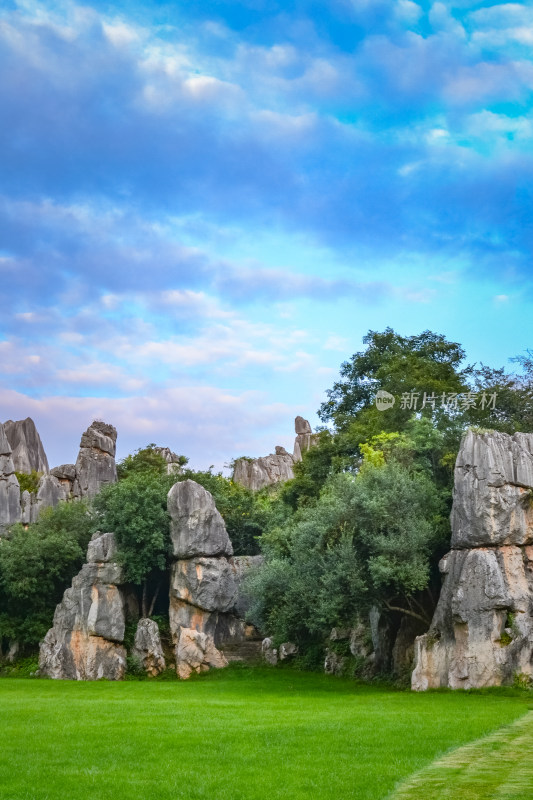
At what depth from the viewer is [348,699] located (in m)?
29.1

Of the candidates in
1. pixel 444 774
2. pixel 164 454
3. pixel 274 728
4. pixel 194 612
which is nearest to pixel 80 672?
pixel 194 612

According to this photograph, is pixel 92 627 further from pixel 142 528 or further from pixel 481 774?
pixel 481 774

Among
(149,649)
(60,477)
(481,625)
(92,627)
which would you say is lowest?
(149,649)

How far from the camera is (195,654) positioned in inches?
1596

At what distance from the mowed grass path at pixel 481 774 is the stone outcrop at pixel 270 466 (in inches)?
2807

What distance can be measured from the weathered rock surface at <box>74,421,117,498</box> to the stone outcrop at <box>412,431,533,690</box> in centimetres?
4551

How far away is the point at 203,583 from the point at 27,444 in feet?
180

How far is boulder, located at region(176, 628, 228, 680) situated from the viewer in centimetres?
4034

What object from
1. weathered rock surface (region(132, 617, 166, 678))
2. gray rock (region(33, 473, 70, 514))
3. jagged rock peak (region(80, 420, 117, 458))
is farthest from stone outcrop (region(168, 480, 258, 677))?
jagged rock peak (region(80, 420, 117, 458))

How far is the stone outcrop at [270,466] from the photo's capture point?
92.2 meters

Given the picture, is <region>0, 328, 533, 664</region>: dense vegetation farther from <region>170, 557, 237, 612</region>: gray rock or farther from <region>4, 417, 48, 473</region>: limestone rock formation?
<region>4, 417, 48, 473</region>: limestone rock formation

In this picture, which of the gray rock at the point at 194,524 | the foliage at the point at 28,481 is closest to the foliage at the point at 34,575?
the gray rock at the point at 194,524

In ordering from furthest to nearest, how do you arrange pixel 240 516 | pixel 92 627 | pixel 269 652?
pixel 240 516 < pixel 269 652 < pixel 92 627

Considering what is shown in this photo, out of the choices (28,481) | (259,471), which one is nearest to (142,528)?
(28,481)
